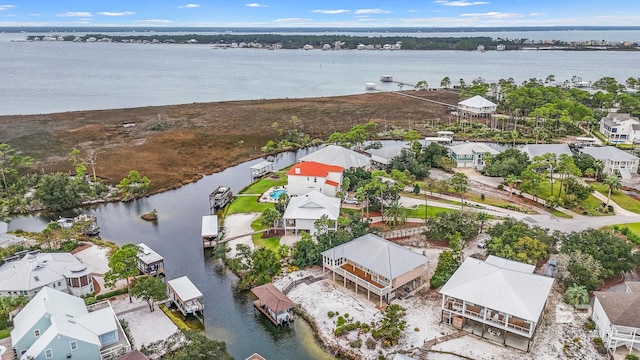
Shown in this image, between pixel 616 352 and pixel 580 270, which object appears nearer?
pixel 616 352

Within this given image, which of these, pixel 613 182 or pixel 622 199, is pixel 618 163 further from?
pixel 613 182

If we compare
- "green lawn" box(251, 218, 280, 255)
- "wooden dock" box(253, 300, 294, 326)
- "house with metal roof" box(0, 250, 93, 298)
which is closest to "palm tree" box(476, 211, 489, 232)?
"green lawn" box(251, 218, 280, 255)

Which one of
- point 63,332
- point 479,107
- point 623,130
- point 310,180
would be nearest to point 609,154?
point 623,130

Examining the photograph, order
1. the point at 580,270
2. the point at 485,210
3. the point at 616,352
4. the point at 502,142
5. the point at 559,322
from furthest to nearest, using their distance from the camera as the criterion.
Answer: the point at 502,142 < the point at 485,210 < the point at 580,270 < the point at 559,322 < the point at 616,352

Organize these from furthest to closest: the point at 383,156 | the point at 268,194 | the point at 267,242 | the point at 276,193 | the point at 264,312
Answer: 1. the point at 383,156
2. the point at 268,194
3. the point at 276,193
4. the point at 267,242
5. the point at 264,312

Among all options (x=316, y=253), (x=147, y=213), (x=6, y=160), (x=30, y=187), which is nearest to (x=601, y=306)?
(x=316, y=253)

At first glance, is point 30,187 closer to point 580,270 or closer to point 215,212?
point 215,212
